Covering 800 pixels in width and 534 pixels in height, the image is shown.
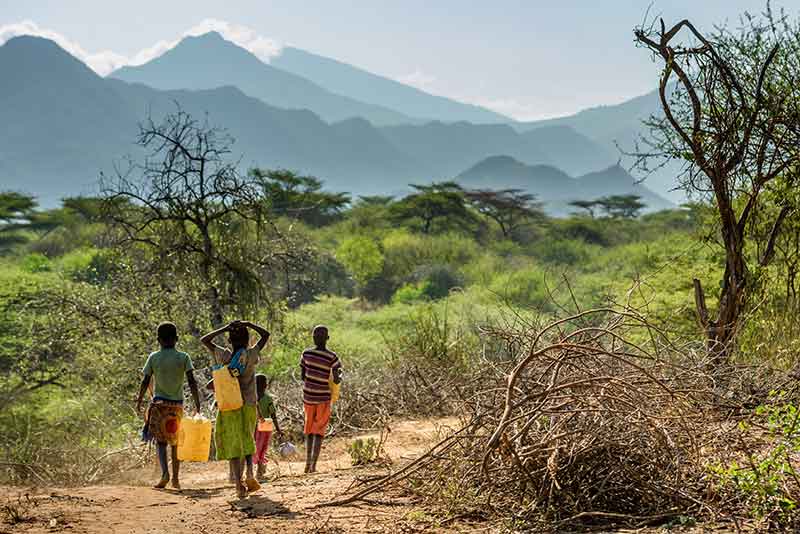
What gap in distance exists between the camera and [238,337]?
573 cm

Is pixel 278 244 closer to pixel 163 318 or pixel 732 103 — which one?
pixel 163 318

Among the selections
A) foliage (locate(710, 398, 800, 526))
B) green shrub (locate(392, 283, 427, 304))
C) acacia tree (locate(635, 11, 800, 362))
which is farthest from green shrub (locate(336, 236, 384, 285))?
foliage (locate(710, 398, 800, 526))

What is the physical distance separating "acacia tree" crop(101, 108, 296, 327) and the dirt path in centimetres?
667


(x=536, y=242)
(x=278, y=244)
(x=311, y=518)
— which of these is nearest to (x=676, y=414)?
(x=311, y=518)

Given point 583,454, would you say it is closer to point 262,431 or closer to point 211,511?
point 211,511

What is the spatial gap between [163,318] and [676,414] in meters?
8.86

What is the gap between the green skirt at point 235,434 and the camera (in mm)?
5668

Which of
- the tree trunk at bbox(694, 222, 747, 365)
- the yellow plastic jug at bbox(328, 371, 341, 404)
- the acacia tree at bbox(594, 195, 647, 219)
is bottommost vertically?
the yellow plastic jug at bbox(328, 371, 341, 404)

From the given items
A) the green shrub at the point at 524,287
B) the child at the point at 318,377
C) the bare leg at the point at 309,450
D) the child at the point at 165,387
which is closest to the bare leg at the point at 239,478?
the child at the point at 165,387

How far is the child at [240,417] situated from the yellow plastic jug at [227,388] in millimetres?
66

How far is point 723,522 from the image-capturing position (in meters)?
4.36

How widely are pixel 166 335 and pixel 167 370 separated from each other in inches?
10.2

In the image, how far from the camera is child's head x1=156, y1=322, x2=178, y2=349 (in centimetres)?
612

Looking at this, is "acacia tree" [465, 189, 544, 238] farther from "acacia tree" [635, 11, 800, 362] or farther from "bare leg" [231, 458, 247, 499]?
"bare leg" [231, 458, 247, 499]
